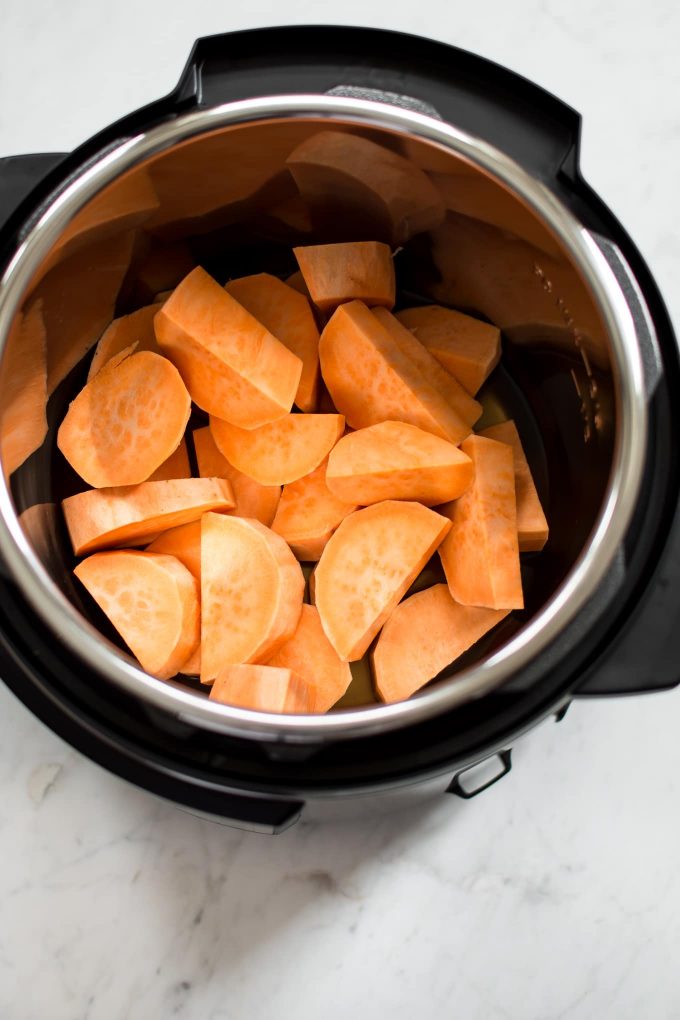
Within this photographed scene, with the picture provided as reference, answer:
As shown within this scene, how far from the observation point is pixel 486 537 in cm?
70

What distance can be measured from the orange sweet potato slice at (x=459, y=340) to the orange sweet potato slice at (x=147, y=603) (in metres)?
0.30

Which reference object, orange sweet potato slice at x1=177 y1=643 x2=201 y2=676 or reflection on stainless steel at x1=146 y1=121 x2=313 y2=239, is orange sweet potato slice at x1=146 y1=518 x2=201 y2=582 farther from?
reflection on stainless steel at x1=146 y1=121 x2=313 y2=239

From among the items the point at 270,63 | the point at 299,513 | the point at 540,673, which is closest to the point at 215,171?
the point at 270,63

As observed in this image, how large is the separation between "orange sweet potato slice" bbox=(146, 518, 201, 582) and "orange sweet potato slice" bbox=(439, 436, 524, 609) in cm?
21

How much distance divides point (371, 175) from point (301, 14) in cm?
37

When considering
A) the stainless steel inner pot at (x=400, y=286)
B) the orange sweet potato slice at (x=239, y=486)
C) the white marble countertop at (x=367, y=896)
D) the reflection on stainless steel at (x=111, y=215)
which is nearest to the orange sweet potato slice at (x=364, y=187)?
the stainless steel inner pot at (x=400, y=286)

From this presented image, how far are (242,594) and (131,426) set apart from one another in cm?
17

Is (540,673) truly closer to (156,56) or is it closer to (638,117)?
(638,117)

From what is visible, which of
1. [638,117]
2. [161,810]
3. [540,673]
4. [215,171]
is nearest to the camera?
[540,673]

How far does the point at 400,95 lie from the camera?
61 cm

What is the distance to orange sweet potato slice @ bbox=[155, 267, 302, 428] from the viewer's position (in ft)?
2.34

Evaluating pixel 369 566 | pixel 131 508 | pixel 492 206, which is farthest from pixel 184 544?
pixel 492 206

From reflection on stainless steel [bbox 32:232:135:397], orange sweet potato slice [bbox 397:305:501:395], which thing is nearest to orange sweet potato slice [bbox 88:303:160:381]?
reflection on stainless steel [bbox 32:232:135:397]

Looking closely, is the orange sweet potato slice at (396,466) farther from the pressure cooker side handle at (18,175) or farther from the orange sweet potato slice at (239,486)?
the pressure cooker side handle at (18,175)
